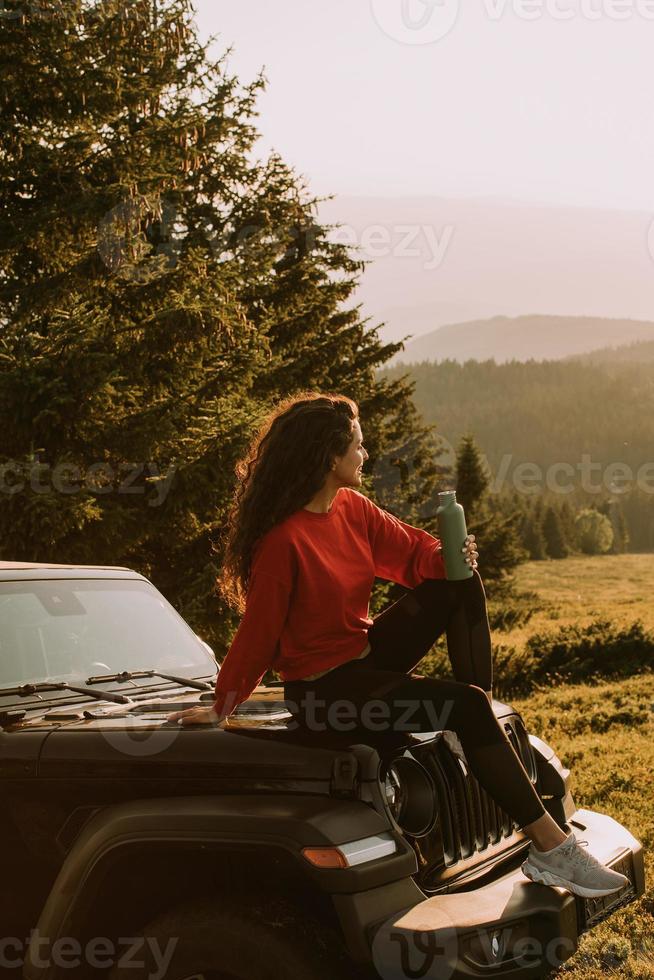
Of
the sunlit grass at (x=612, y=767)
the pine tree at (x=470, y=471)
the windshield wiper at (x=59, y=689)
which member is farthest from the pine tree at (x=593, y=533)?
the windshield wiper at (x=59, y=689)

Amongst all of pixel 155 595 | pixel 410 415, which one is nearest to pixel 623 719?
pixel 155 595

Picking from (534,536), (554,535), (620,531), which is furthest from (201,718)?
(620,531)

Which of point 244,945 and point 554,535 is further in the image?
point 554,535

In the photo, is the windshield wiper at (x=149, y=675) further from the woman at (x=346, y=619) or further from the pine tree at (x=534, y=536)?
the pine tree at (x=534, y=536)

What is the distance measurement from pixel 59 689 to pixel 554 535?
10116 cm

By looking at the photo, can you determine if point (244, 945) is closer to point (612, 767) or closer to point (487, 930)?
point (487, 930)

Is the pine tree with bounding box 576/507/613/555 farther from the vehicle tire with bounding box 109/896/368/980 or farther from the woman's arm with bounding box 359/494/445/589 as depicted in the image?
the vehicle tire with bounding box 109/896/368/980

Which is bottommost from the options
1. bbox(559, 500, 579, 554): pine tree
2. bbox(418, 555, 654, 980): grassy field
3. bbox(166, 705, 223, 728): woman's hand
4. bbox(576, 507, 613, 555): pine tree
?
bbox(576, 507, 613, 555): pine tree

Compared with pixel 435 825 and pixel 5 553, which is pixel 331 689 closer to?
pixel 435 825

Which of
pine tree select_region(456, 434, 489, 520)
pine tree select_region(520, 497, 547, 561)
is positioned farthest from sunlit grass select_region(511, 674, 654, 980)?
pine tree select_region(520, 497, 547, 561)

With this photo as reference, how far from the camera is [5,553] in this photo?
33.1ft

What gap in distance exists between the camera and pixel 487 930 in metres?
2.88

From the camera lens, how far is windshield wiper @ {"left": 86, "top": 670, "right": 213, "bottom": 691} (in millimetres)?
4047

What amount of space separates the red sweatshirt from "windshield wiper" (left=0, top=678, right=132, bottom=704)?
24.3 inches
